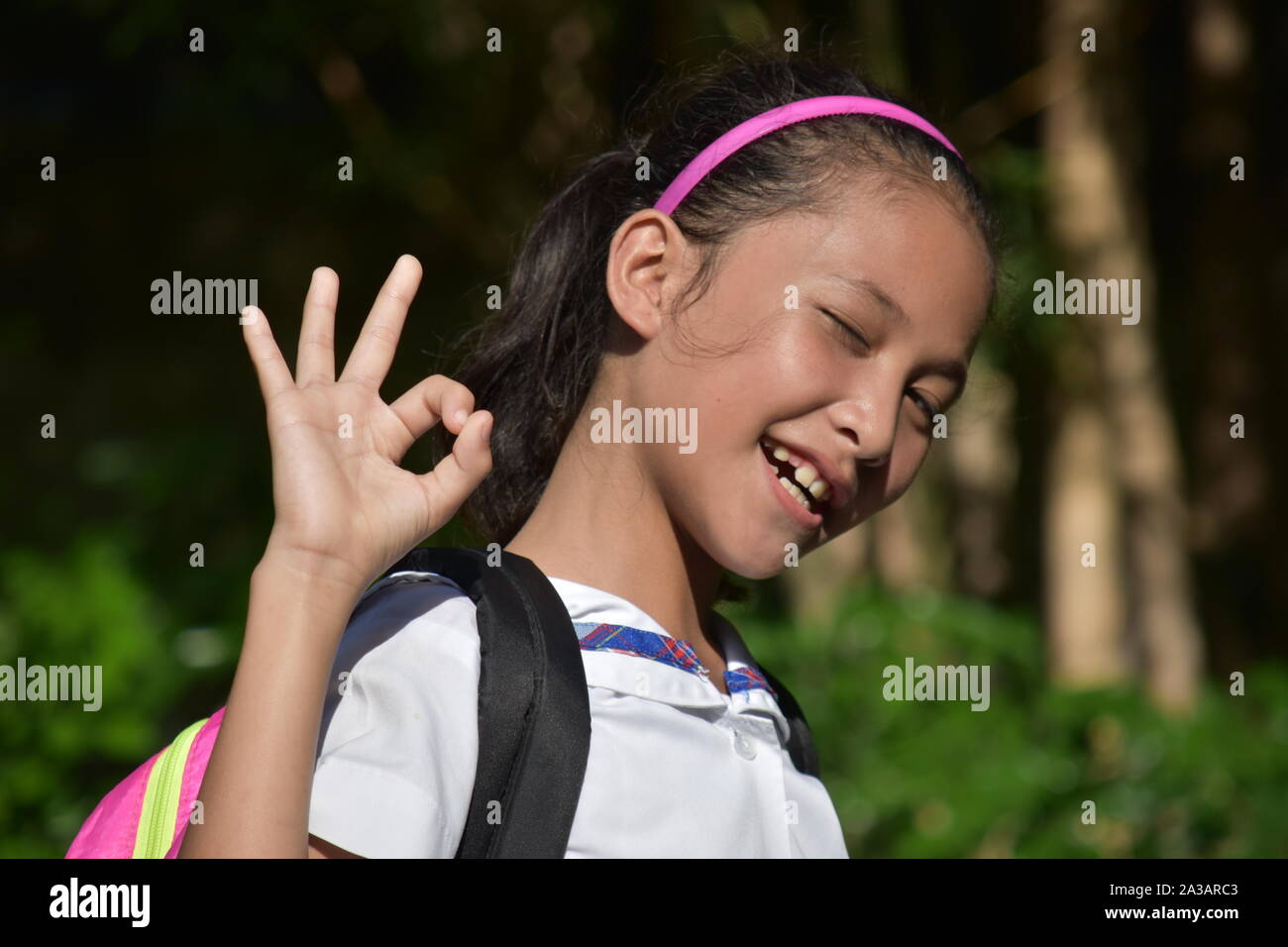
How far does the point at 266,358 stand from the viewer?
116 centimetres

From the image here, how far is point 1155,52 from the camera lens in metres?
5.21

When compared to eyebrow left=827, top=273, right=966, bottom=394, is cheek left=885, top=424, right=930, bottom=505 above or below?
below

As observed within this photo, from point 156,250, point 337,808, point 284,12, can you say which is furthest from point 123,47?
point 337,808

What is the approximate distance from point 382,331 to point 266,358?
0.40 ft

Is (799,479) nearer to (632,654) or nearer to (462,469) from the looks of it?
(632,654)

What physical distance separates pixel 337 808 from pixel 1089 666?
12.0ft

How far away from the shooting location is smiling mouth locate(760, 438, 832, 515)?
136 cm

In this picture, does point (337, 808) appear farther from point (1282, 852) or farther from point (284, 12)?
point (284, 12)

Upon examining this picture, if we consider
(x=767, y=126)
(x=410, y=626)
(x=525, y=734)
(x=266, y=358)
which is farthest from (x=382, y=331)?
(x=767, y=126)

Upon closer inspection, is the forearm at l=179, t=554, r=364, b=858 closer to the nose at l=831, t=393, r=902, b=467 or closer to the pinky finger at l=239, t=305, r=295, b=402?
the pinky finger at l=239, t=305, r=295, b=402

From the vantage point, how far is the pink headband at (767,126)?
152cm

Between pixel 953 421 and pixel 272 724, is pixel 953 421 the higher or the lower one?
the higher one

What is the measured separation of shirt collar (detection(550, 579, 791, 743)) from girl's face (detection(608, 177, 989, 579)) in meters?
0.11

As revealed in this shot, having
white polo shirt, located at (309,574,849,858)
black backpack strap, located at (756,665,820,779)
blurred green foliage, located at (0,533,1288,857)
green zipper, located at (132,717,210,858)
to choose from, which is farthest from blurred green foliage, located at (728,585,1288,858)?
green zipper, located at (132,717,210,858)
